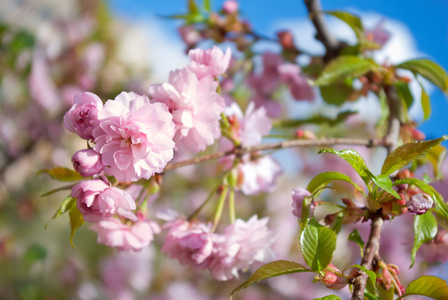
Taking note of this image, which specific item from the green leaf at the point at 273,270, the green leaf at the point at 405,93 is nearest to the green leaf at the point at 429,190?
the green leaf at the point at 273,270

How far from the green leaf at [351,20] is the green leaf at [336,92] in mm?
132

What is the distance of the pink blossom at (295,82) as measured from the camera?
100 centimetres

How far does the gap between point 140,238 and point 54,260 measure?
6.27ft

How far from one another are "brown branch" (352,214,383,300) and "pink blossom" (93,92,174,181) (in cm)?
22

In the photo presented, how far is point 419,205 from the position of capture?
0.43m

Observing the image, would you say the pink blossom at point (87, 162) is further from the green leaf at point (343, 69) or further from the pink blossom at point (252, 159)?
the green leaf at point (343, 69)

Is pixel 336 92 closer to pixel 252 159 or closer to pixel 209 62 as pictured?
pixel 252 159

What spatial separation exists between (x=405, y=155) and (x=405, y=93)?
36cm

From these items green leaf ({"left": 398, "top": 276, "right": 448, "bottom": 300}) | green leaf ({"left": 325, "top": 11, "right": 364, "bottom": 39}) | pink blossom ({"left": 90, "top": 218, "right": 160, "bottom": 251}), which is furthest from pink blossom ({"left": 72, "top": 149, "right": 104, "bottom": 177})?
green leaf ({"left": 325, "top": 11, "right": 364, "bottom": 39})

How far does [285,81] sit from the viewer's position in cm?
103

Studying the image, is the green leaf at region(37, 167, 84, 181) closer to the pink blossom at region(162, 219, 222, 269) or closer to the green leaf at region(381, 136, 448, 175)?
the pink blossom at region(162, 219, 222, 269)

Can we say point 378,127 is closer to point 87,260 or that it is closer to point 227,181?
point 227,181

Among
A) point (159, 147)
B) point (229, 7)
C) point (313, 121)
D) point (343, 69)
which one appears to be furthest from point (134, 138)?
point (229, 7)

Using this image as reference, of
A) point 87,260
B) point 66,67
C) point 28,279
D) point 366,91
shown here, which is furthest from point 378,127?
point 87,260
